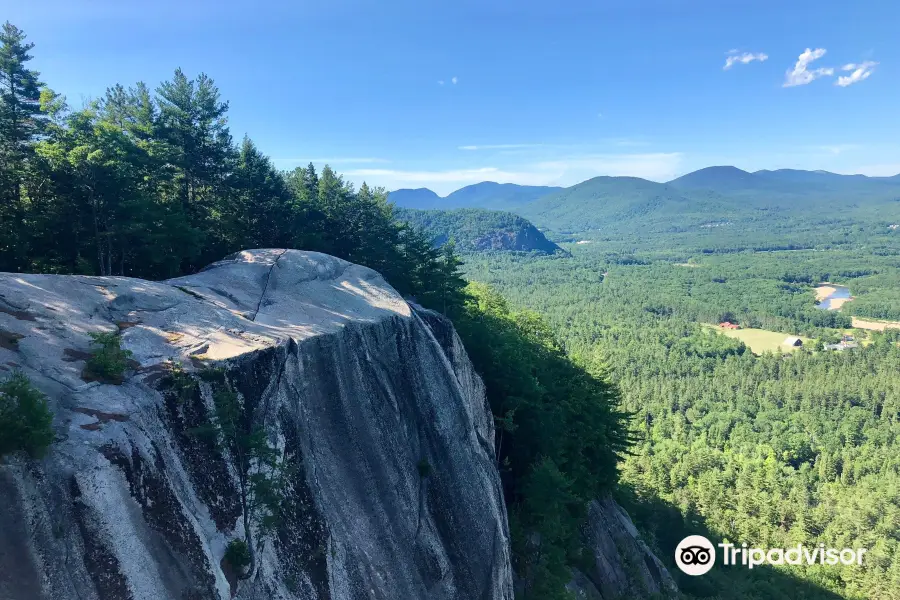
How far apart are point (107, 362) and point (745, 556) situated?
2359 inches

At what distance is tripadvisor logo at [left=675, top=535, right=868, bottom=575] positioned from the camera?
38719mm

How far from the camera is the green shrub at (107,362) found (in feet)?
35.8

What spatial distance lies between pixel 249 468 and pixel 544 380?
21.5 m

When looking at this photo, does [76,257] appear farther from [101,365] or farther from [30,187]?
[101,365]

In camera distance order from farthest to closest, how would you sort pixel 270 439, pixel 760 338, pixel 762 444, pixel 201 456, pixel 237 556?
pixel 760 338, pixel 762 444, pixel 270 439, pixel 201 456, pixel 237 556

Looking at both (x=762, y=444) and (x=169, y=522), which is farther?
(x=762, y=444)

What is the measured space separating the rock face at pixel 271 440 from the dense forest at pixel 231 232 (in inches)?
157

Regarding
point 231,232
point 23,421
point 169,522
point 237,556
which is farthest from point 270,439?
point 231,232

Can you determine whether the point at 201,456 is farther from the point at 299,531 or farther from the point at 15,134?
the point at 15,134

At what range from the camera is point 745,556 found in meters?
47.3

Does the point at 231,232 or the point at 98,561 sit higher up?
the point at 231,232

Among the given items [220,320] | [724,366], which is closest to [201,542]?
[220,320]

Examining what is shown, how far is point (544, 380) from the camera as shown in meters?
29.9

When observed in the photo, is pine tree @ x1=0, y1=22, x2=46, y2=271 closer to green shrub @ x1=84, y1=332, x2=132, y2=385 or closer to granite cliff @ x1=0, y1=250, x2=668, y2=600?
granite cliff @ x1=0, y1=250, x2=668, y2=600
